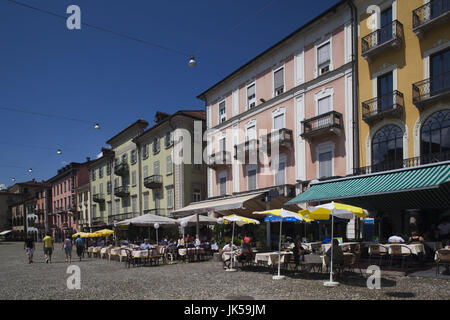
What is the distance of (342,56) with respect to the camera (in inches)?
755

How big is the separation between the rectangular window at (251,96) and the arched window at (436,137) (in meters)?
12.3

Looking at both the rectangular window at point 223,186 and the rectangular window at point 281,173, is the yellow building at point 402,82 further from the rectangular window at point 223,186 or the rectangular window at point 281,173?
the rectangular window at point 223,186

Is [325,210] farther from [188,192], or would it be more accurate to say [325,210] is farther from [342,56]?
[188,192]

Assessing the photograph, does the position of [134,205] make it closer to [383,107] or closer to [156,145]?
[156,145]

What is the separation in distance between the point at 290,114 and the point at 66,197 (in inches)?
2094

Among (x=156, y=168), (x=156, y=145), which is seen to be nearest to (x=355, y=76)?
(x=156, y=145)

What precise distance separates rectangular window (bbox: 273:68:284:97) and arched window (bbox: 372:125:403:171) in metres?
7.71

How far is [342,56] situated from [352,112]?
3195mm

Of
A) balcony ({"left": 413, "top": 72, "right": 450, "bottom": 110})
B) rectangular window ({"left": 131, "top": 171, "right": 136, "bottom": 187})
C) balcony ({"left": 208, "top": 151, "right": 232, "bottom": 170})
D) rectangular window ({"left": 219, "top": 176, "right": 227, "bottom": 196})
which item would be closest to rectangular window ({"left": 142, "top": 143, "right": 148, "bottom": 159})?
rectangular window ({"left": 131, "top": 171, "right": 136, "bottom": 187})

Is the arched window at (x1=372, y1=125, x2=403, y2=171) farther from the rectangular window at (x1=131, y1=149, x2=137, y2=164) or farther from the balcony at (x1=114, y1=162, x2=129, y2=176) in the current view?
the balcony at (x1=114, y1=162, x2=129, y2=176)

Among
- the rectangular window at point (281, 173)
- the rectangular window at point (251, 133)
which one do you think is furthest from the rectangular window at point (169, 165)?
the rectangular window at point (281, 173)

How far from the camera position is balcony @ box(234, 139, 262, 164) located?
78.6 feet
